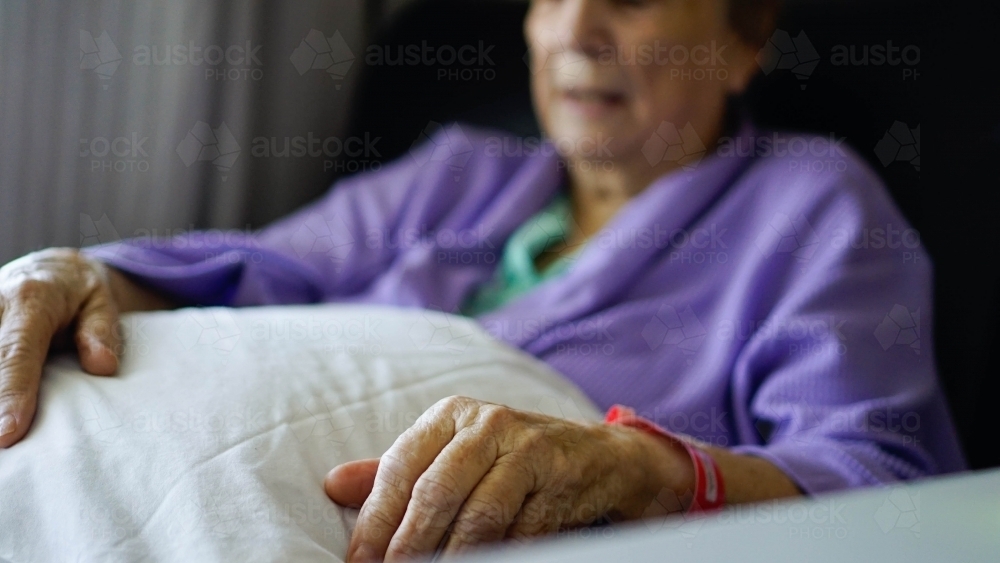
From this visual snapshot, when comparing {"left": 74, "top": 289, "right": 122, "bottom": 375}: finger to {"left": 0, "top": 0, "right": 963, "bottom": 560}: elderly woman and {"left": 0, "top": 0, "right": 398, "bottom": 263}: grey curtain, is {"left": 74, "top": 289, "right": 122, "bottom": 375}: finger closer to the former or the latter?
{"left": 0, "top": 0, "right": 963, "bottom": 560}: elderly woman

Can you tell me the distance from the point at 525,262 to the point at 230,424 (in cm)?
57

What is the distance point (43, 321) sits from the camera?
2.35 feet

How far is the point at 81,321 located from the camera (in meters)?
0.77

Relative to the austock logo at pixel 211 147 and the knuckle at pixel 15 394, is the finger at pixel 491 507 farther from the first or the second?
the austock logo at pixel 211 147

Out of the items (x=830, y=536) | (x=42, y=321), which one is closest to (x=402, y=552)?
(x=830, y=536)

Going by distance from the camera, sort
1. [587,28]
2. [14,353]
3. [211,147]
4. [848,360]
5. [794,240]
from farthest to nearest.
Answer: [211,147] < [587,28] < [794,240] < [848,360] < [14,353]

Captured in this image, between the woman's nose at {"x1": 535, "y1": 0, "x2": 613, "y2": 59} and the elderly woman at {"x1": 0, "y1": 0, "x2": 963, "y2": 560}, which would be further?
the woman's nose at {"x1": 535, "y1": 0, "x2": 613, "y2": 59}

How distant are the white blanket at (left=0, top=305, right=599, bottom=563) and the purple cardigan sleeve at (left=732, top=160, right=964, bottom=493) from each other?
0.22m

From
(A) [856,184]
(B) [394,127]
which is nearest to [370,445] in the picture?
(A) [856,184]

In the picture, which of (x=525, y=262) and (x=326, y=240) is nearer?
(x=525, y=262)

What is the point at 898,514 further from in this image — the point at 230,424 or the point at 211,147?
the point at 211,147

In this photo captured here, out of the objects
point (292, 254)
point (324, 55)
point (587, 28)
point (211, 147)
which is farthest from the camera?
point (324, 55)

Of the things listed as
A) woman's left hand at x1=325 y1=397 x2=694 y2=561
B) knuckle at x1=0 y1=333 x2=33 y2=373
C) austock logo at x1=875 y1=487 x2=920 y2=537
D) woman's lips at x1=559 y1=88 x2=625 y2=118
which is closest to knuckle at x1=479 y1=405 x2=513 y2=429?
woman's left hand at x1=325 y1=397 x2=694 y2=561

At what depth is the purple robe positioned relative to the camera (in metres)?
0.86
